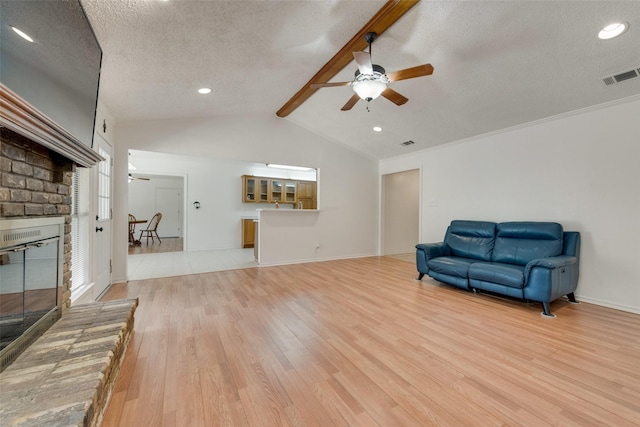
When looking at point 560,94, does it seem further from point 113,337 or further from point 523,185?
point 113,337

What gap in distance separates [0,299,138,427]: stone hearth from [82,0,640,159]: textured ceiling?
7.27ft

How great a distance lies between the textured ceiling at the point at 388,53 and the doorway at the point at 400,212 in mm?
2593

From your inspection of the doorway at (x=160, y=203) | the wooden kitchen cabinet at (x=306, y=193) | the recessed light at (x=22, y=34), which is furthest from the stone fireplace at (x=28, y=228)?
the doorway at (x=160, y=203)

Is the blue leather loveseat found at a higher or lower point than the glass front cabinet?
lower

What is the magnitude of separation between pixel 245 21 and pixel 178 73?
110 centimetres

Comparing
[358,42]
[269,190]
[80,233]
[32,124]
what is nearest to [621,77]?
[358,42]

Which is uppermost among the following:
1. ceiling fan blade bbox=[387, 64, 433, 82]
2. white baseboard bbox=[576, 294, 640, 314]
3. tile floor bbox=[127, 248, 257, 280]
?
ceiling fan blade bbox=[387, 64, 433, 82]

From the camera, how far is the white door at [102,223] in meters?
3.11

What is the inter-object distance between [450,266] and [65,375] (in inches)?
144

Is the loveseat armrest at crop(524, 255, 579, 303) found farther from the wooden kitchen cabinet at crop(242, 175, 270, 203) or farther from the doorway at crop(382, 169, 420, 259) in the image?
the wooden kitchen cabinet at crop(242, 175, 270, 203)

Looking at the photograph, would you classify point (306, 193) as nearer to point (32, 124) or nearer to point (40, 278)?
point (40, 278)

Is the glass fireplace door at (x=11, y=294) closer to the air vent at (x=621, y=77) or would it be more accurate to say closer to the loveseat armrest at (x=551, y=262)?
the loveseat armrest at (x=551, y=262)

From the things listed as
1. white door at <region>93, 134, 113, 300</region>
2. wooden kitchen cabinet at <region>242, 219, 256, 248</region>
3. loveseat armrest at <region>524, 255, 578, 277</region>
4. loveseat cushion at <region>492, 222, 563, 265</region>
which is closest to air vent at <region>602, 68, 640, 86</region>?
loveseat cushion at <region>492, 222, 563, 265</region>

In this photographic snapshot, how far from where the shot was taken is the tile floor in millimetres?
4414
